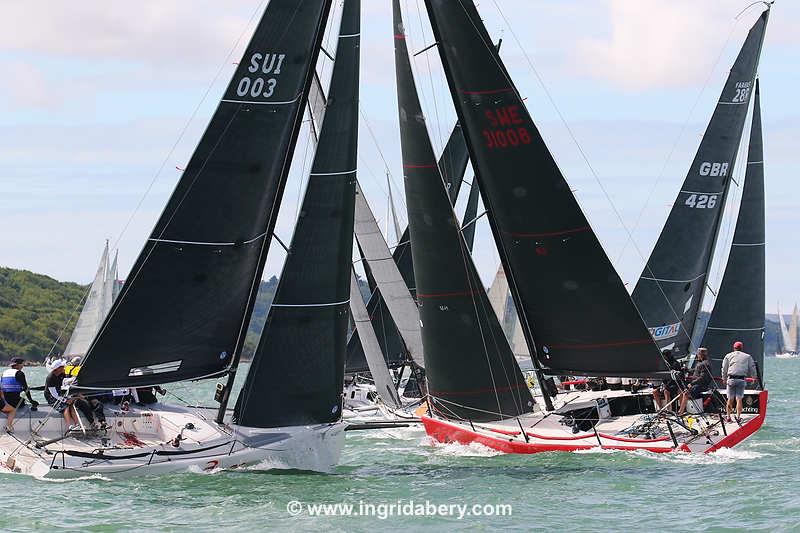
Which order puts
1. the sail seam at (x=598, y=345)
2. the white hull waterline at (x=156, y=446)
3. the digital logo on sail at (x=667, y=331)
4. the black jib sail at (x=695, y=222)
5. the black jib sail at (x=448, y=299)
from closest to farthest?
1. the white hull waterline at (x=156, y=446)
2. the sail seam at (x=598, y=345)
3. the black jib sail at (x=448, y=299)
4. the black jib sail at (x=695, y=222)
5. the digital logo on sail at (x=667, y=331)

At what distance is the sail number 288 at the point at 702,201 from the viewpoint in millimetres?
32156

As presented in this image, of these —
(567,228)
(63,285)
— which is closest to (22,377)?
(567,228)

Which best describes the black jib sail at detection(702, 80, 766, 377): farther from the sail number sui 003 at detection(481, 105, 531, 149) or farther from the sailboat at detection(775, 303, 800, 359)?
the sailboat at detection(775, 303, 800, 359)

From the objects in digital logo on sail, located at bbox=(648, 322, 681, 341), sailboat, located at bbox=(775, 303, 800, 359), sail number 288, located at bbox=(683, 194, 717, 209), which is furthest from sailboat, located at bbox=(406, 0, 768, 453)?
sailboat, located at bbox=(775, 303, 800, 359)

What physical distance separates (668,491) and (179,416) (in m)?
7.98

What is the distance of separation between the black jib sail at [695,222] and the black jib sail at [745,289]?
26.9 inches

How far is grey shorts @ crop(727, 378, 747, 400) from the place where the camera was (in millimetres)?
24062

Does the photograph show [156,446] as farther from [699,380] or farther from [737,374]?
[737,374]

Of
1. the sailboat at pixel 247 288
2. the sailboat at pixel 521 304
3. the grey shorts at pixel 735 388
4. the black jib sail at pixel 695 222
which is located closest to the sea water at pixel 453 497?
the sailboat at pixel 247 288

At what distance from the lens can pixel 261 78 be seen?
66.7 ft

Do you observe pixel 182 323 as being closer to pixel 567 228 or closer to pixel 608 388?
pixel 567 228

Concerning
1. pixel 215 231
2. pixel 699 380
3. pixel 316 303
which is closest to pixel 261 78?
pixel 215 231

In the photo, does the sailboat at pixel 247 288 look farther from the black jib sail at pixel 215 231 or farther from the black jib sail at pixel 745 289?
the black jib sail at pixel 745 289

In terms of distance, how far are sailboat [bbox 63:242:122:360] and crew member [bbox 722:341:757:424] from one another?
28306mm
